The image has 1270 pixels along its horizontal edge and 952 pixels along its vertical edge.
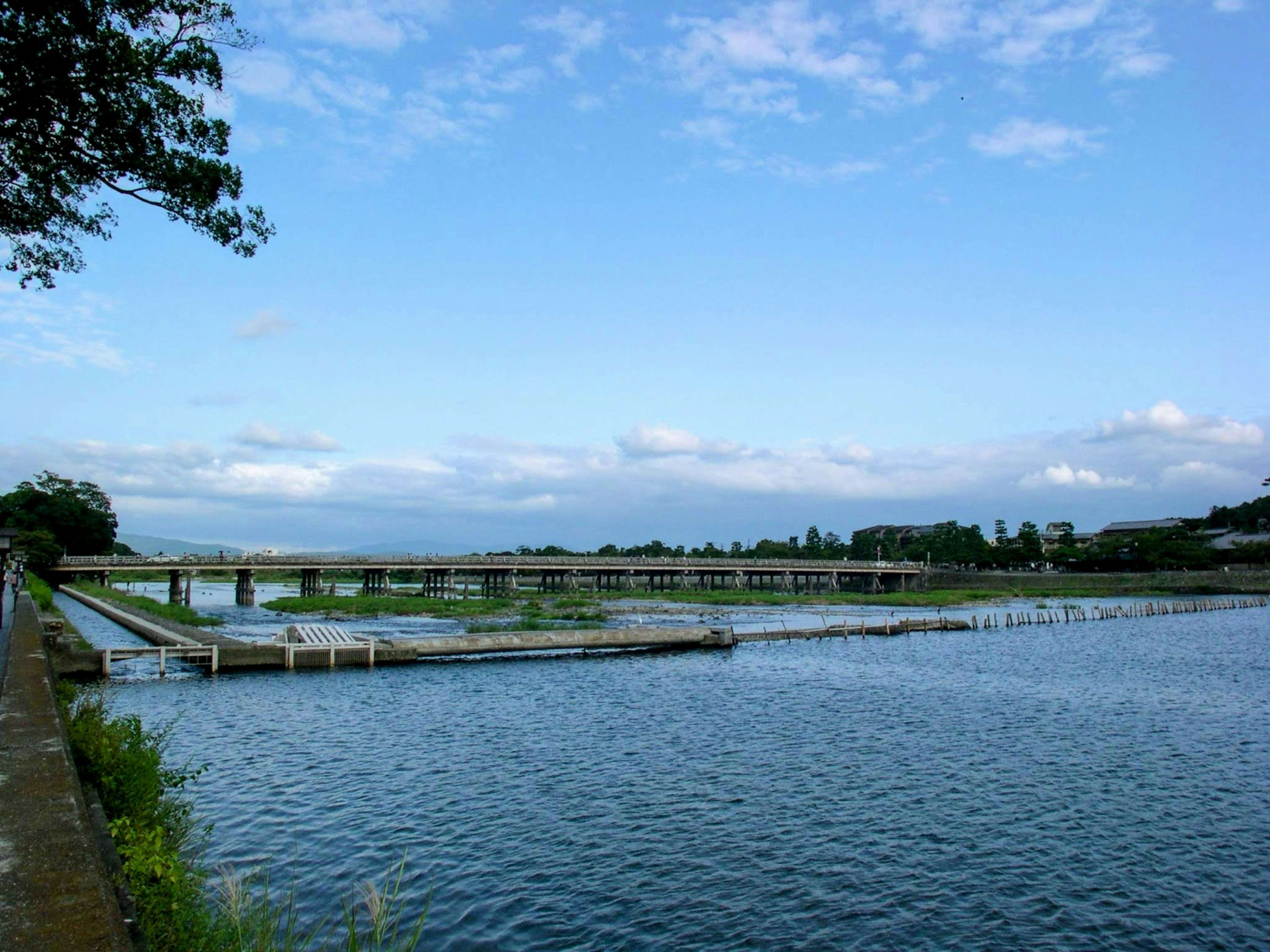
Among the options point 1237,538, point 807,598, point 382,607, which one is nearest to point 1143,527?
point 1237,538

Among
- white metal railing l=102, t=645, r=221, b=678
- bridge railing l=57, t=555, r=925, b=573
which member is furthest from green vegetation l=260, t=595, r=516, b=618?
white metal railing l=102, t=645, r=221, b=678

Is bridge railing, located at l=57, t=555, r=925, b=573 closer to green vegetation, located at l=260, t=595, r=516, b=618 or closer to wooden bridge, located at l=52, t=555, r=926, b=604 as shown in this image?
wooden bridge, located at l=52, t=555, r=926, b=604

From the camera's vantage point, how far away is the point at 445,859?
15594 millimetres

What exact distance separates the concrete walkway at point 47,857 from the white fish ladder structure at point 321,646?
2624cm

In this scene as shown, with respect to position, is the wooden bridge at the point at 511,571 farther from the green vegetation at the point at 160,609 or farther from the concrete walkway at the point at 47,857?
the concrete walkway at the point at 47,857

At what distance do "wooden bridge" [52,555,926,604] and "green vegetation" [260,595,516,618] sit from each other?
30.4 ft

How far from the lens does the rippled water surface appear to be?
13.5 m

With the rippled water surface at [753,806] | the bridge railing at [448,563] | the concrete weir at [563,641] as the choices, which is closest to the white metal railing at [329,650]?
the concrete weir at [563,641]

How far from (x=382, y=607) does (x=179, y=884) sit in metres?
79.2

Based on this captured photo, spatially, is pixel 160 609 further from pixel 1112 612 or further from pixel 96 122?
pixel 1112 612

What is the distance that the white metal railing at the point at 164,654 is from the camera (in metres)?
36.0

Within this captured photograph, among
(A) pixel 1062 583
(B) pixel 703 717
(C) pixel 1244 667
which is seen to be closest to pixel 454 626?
(B) pixel 703 717

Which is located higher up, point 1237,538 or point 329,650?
point 1237,538

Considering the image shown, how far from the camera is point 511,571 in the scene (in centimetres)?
12431
